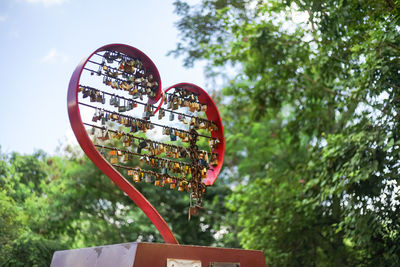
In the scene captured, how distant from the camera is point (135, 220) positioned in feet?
32.3

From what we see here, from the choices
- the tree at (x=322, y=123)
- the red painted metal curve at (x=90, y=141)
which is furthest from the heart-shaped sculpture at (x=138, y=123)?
the tree at (x=322, y=123)

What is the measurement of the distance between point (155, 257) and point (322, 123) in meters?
5.75

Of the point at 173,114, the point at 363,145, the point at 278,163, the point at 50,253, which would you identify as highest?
the point at 278,163

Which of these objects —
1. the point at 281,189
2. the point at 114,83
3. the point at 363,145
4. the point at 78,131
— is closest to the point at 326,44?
the point at 363,145

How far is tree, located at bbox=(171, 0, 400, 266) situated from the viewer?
5430 millimetres

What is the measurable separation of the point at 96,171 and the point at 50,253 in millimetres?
2573

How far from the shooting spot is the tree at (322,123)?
5.43 m

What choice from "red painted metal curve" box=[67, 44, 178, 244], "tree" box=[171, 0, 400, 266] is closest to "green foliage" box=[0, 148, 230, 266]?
"tree" box=[171, 0, 400, 266]

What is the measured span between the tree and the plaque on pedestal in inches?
102

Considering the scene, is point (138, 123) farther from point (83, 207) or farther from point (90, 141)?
point (83, 207)

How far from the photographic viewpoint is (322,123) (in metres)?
8.09

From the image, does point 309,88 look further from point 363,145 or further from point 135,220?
point 135,220

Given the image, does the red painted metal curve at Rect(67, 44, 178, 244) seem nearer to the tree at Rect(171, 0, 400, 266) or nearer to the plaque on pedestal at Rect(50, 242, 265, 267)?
the plaque on pedestal at Rect(50, 242, 265, 267)

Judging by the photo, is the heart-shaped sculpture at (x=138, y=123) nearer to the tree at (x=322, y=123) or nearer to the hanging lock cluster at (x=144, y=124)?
the hanging lock cluster at (x=144, y=124)
